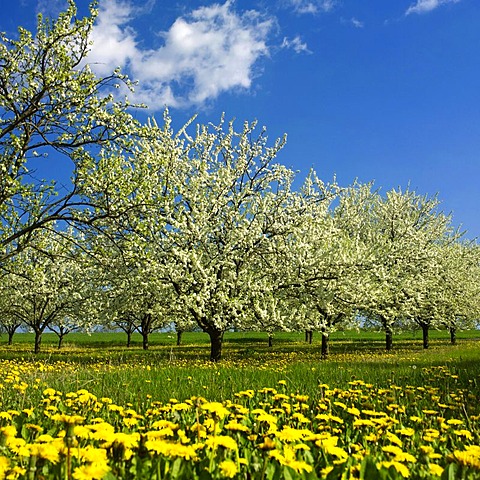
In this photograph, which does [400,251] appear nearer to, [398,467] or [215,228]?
[215,228]

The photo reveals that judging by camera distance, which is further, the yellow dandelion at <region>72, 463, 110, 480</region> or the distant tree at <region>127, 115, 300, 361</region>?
the distant tree at <region>127, 115, 300, 361</region>

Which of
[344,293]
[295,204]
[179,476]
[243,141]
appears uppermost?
[243,141]

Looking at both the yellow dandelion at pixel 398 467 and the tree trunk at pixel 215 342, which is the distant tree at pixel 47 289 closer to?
the tree trunk at pixel 215 342

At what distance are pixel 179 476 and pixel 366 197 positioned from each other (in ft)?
105

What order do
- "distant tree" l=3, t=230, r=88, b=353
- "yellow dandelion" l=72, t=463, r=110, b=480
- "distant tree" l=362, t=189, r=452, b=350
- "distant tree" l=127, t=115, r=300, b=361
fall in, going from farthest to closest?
1. "distant tree" l=3, t=230, r=88, b=353
2. "distant tree" l=362, t=189, r=452, b=350
3. "distant tree" l=127, t=115, r=300, b=361
4. "yellow dandelion" l=72, t=463, r=110, b=480

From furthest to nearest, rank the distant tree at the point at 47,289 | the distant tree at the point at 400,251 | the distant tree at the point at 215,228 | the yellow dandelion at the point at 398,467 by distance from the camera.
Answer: the distant tree at the point at 47,289 → the distant tree at the point at 400,251 → the distant tree at the point at 215,228 → the yellow dandelion at the point at 398,467

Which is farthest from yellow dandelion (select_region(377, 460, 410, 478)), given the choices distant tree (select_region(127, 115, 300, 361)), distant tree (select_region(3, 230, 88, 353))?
distant tree (select_region(3, 230, 88, 353))

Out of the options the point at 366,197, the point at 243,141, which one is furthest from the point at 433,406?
the point at 366,197

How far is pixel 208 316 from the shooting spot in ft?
51.5

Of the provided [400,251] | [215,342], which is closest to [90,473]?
[215,342]

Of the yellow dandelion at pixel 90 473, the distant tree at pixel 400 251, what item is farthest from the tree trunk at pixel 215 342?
the yellow dandelion at pixel 90 473

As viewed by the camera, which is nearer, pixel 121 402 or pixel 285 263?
pixel 121 402

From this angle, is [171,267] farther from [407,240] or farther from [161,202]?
[407,240]

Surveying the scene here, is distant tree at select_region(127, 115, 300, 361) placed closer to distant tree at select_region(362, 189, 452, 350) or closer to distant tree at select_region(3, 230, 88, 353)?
distant tree at select_region(362, 189, 452, 350)
